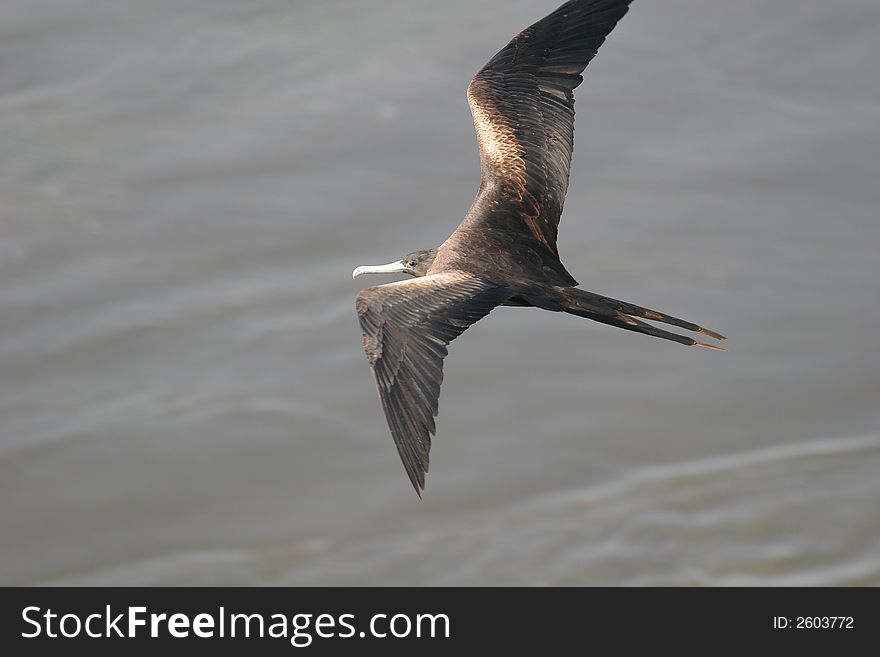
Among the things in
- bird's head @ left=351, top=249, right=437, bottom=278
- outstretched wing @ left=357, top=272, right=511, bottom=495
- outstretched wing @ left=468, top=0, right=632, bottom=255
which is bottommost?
outstretched wing @ left=357, top=272, right=511, bottom=495

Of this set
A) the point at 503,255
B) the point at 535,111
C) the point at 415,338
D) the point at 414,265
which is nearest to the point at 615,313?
the point at 503,255

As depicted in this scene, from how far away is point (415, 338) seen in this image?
1072 centimetres

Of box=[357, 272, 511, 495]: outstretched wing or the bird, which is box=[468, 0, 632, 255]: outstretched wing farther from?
box=[357, 272, 511, 495]: outstretched wing

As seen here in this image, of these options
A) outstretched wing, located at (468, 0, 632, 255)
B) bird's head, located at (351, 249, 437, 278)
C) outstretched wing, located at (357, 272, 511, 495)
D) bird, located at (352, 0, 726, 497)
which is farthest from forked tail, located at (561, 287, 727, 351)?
bird's head, located at (351, 249, 437, 278)

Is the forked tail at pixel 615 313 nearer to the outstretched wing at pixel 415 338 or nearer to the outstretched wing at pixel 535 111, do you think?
the outstretched wing at pixel 415 338

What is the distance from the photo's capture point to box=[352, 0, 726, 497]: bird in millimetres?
10594

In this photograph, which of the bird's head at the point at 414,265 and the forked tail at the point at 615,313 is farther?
the bird's head at the point at 414,265

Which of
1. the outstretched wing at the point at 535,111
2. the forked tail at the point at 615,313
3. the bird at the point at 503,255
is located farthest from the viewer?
the outstretched wing at the point at 535,111

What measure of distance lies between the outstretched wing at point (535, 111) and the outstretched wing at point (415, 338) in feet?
4.41

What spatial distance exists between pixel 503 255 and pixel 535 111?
5.16 feet

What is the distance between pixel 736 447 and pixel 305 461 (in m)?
8.52

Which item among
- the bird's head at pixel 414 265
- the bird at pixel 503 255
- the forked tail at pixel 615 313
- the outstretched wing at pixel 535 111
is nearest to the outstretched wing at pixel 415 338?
the bird at pixel 503 255

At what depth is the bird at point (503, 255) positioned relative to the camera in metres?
10.6

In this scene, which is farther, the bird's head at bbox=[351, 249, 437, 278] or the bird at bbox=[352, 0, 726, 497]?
the bird's head at bbox=[351, 249, 437, 278]
